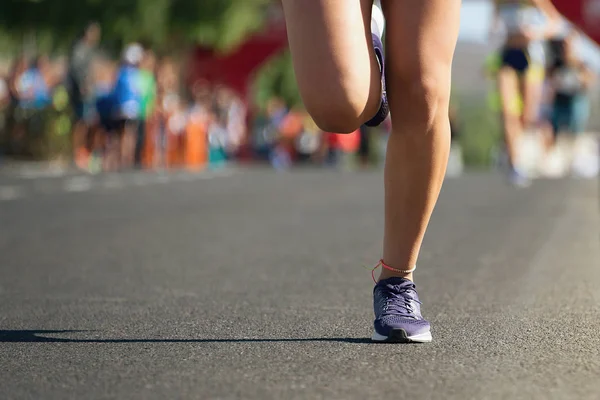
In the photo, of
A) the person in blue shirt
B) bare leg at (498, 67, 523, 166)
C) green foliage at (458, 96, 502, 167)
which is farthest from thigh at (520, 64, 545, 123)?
green foliage at (458, 96, 502, 167)

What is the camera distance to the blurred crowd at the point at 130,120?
18828 millimetres

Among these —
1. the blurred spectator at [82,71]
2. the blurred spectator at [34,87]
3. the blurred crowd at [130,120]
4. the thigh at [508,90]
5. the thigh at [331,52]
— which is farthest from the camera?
the blurred spectator at [34,87]

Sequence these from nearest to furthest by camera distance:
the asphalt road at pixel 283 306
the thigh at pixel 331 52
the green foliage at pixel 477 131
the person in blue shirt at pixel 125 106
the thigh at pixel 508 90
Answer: the asphalt road at pixel 283 306 < the thigh at pixel 331 52 < the thigh at pixel 508 90 < the person in blue shirt at pixel 125 106 < the green foliage at pixel 477 131

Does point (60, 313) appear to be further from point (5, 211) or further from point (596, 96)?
point (596, 96)

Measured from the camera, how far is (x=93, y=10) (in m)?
29.4

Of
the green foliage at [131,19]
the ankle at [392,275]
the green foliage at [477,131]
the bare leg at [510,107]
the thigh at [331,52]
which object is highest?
the green foliage at [131,19]

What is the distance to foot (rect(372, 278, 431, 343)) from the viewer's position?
3.88 m

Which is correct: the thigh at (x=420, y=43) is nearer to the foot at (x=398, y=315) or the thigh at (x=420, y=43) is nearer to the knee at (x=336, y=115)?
the knee at (x=336, y=115)

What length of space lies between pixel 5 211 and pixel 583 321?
22.5ft

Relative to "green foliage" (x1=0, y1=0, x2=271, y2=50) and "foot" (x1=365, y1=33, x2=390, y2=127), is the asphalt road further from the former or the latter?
"green foliage" (x1=0, y1=0, x2=271, y2=50)

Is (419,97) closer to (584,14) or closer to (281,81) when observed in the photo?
(584,14)

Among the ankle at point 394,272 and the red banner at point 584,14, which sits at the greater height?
the red banner at point 584,14

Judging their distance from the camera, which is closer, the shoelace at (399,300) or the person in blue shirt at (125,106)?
the shoelace at (399,300)

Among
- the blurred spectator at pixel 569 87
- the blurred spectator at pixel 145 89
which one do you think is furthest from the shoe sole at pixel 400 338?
the blurred spectator at pixel 145 89
